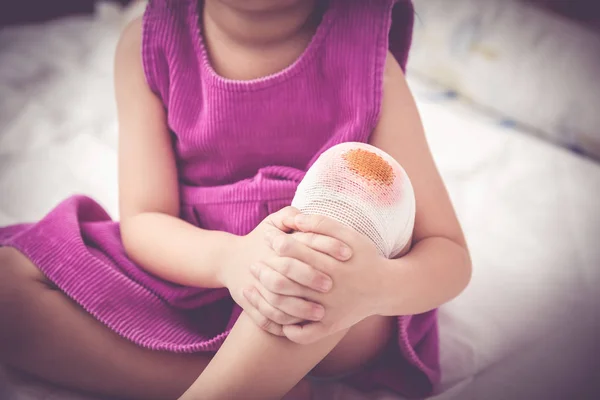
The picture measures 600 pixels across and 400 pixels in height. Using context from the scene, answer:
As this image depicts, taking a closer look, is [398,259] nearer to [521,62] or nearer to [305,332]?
[305,332]

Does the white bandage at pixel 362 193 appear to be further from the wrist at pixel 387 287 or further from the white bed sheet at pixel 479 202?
the white bed sheet at pixel 479 202

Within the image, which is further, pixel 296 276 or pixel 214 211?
pixel 214 211

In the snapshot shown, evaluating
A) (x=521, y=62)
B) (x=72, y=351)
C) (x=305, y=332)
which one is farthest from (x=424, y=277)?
(x=521, y=62)

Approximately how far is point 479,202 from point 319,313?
0.50 metres

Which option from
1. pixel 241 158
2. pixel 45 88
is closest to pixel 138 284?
pixel 241 158

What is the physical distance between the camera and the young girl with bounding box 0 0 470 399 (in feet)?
1.63

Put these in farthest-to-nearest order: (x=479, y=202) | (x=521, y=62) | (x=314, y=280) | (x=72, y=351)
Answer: (x=521, y=62)
(x=479, y=202)
(x=72, y=351)
(x=314, y=280)

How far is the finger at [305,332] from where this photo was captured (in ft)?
1.30

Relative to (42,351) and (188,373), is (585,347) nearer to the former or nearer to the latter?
(188,373)

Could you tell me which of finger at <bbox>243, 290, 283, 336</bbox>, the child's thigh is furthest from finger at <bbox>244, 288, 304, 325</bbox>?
the child's thigh

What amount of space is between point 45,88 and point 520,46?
0.97m

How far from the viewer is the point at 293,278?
40 cm

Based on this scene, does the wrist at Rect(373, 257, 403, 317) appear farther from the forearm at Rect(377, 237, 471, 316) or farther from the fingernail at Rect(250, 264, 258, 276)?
the fingernail at Rect(250, 264, 258, 276)

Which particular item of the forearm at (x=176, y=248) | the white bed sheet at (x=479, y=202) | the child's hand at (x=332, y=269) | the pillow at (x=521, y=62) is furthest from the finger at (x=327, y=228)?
the pillow at (x=521, y=62)
